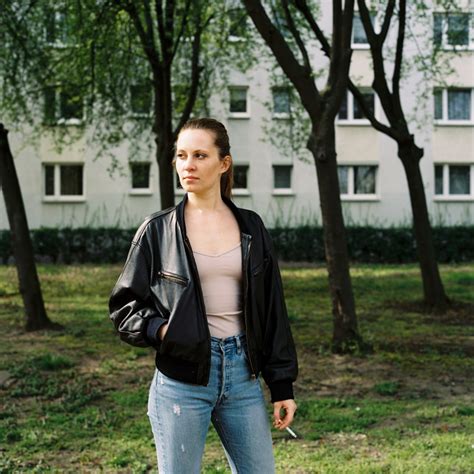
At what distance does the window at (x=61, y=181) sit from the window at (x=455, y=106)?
1341 cm

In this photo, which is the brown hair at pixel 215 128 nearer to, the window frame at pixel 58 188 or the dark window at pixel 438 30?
the dark window at pixel 438 30

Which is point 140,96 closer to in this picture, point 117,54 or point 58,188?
point 117,54

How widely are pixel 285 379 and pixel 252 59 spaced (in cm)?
1493

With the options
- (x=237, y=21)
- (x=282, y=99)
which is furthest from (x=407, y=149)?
(x=282, y=99)

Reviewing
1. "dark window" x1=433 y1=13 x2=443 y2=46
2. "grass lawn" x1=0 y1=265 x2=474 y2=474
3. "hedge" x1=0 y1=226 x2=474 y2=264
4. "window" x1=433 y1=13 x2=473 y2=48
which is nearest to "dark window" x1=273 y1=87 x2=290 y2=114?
"dark window" x1=433 y1=13 x2=443 y2=46

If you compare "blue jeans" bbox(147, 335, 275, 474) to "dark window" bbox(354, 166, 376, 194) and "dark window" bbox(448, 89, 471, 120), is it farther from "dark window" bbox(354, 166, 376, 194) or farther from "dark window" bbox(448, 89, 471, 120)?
"dark window" bbox(448, 89, 471, 120)

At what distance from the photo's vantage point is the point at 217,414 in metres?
3.21

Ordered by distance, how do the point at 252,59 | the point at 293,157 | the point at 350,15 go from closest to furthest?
the point at 350,15, the point at 252,59, the point at 293,157

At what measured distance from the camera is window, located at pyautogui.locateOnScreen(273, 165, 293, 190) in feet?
102

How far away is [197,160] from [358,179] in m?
28.1

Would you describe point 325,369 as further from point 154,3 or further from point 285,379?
point 154,3

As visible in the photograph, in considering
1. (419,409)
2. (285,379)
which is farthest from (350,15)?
(285,379)

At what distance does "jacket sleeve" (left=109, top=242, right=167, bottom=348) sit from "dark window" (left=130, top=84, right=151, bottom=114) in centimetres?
1418

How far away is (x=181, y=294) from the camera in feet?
9.88
